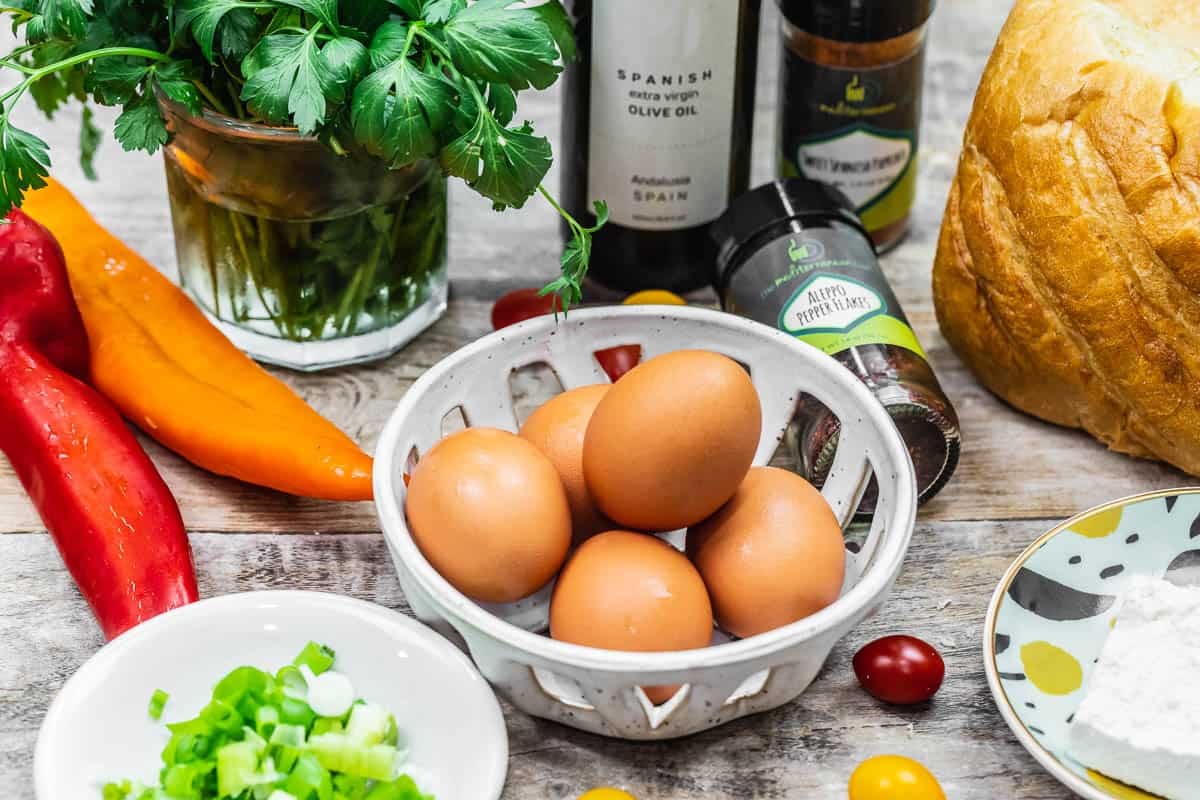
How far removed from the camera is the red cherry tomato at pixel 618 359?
115cm

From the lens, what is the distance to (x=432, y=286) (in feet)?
4.10

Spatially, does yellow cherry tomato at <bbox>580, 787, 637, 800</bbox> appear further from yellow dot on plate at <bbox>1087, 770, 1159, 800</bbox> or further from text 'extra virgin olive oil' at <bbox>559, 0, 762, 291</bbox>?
text 'extra virgin olive oil' at <bbox>559, 0, 762, 291</bbox>

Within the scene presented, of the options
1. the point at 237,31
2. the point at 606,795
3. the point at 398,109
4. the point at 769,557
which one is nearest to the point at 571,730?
the point at 606,795

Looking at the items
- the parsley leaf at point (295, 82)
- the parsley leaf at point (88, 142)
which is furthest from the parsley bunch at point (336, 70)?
the parsley leaf at point (88, 142)

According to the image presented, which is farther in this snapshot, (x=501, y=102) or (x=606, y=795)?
(x=501, y=102)

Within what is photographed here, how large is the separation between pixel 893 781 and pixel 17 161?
0.71 meters

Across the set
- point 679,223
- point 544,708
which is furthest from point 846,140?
point 544,708

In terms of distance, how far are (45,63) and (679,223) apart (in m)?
0.55

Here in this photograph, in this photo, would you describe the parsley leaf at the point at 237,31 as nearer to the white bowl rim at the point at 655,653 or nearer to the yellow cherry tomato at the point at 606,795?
the white bowl rim at the point at 655,653

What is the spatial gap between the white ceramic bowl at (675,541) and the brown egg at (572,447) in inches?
2.5

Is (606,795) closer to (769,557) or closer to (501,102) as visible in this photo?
(769,557)

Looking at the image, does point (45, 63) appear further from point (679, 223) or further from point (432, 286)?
point (679, 223)

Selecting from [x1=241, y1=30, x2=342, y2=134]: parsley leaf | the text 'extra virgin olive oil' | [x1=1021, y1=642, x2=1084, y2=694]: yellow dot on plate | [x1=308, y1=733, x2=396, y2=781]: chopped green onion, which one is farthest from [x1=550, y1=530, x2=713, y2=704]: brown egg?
the text 'extra virgin olive oil'

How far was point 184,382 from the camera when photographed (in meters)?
1.14
